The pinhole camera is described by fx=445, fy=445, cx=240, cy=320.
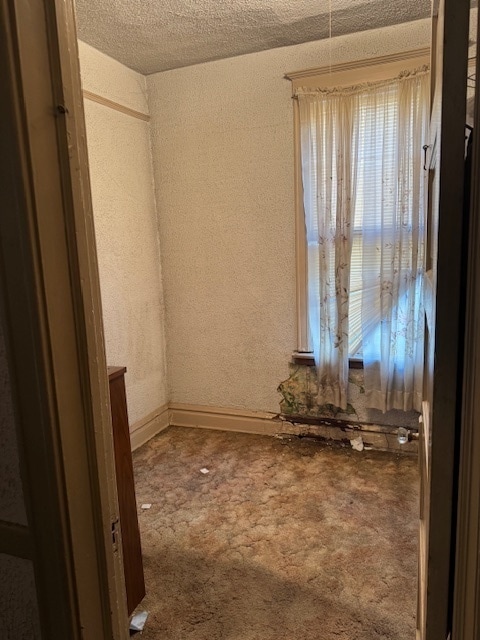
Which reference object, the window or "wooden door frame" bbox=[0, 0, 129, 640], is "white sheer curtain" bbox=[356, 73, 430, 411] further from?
"wooden door frame" bbox=[0, 0, 129, 640]

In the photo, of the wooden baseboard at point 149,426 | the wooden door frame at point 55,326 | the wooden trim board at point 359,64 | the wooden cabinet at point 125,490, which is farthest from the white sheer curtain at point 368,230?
the wooden door frame at point 55,326

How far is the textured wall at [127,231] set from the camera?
2930mm

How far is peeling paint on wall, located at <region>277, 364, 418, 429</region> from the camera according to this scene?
3113mm

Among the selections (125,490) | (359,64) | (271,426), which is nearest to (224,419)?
(271,426)

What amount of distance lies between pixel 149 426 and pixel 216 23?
2786 millimetres

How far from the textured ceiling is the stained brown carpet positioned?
2.74m

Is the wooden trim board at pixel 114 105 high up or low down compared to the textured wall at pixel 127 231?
up

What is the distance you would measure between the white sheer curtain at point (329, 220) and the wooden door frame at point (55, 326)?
2.41 m

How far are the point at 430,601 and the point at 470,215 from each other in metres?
0.70

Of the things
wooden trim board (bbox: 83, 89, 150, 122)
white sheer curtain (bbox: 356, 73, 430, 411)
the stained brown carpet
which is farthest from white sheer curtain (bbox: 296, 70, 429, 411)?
wooden trim board (bbox: 83, 89, 150, 122)

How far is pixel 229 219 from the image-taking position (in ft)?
11.0

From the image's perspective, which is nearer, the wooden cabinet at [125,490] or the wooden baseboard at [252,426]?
the wooden cabinet at [125,490]

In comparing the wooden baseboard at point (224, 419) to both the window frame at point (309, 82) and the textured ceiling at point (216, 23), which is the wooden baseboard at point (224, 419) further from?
the textured ceiling at point (216, 23)

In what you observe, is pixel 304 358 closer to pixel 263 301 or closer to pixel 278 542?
pixel 263 301
